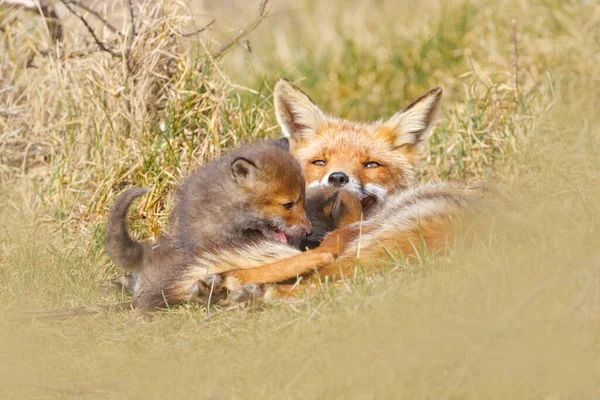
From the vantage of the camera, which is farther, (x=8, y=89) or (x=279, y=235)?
(x=8, y=89)

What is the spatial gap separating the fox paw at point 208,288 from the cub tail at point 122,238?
→ 3.08ft

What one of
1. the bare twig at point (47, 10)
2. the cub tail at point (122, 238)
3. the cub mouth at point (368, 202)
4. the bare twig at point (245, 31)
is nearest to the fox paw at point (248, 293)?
the cub tail at point (122, 238)

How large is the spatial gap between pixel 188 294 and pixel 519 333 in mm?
1671

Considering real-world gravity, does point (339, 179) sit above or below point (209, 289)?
above

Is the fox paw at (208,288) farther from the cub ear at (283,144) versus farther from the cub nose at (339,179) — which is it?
the cub ear at (283,144)

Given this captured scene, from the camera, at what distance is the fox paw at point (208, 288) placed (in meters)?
3.86

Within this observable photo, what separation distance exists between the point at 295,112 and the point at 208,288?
190cm

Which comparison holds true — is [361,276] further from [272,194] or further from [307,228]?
[272,194]

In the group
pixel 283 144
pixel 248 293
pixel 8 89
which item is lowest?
pixel 248 293

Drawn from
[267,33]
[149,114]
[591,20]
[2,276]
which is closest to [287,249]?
[2,276]

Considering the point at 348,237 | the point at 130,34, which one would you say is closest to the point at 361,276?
the point at 348,237

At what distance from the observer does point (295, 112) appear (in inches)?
214

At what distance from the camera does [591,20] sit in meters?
7.52

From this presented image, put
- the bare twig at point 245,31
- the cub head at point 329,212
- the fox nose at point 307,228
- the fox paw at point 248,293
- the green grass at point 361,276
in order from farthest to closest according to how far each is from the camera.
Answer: the bare twig at point 245,31 → the cub head at point 329,212 → the fox nose at point 307,228 → the fox paw at point 248,293 → the green grass at point 361,276
